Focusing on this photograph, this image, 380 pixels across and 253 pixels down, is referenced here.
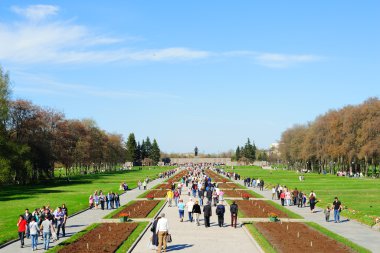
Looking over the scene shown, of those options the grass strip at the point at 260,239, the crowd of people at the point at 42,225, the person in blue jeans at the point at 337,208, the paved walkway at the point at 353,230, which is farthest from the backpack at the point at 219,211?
the crowd of people at the point at 42,225

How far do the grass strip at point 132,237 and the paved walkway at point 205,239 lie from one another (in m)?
0.45

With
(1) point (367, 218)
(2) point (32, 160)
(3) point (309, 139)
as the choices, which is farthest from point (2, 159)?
(3) point (309, 139)

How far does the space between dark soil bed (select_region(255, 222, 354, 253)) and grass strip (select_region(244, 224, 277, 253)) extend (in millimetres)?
244

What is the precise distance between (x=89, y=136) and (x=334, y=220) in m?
101

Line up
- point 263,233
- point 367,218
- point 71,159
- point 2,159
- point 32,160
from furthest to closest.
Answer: point 71,159 < point 32,160 < point 2,159 < point 367,218 < point 263,233

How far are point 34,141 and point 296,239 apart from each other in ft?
215

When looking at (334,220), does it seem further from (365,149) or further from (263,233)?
(365,149)

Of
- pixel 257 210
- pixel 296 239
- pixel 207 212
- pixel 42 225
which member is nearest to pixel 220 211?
pixel 207 212

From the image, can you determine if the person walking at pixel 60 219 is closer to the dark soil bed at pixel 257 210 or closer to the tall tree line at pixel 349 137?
the dark soil bed at pixel 257 210

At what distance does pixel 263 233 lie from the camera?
28125mm

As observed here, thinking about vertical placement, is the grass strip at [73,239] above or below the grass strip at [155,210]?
above

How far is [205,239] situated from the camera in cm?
2612

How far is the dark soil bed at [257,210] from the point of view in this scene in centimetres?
3728

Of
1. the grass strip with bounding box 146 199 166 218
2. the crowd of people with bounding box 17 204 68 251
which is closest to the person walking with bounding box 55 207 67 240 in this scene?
the crowd of people with bounding box 17 204 68 251
